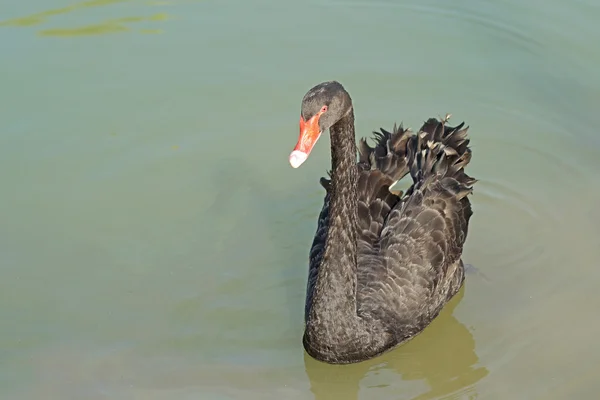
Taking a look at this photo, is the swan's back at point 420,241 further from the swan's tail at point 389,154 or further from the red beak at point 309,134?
the red beak at point 309,134

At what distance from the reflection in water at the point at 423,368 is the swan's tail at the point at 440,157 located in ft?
3.19

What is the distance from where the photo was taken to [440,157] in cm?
623

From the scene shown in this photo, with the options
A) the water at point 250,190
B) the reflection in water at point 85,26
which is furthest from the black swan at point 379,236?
the reflection in water at point 85,26

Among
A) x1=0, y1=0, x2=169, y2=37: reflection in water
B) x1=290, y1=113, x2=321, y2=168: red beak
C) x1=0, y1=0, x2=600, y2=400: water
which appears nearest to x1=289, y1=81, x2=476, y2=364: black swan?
x1=290, y1=113, x2=321, y2=168: red beak

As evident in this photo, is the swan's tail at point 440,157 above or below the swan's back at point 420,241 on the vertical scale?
above

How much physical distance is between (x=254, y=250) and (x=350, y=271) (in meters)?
1.50

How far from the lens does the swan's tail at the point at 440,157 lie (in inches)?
244

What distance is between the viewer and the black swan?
5.25 meters

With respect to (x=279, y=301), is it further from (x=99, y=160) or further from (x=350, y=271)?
(x=99, y=160)

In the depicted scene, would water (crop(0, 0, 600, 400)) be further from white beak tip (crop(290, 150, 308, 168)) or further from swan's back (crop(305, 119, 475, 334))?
white beak tip (crop(290, 150, 308, 168))

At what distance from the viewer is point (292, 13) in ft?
31.2

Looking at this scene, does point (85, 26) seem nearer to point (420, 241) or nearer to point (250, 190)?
point (250, 190)

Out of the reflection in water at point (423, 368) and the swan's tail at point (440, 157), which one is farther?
the swan's tail at point (440, 157)

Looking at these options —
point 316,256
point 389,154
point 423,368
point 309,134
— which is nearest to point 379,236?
point 316,256
